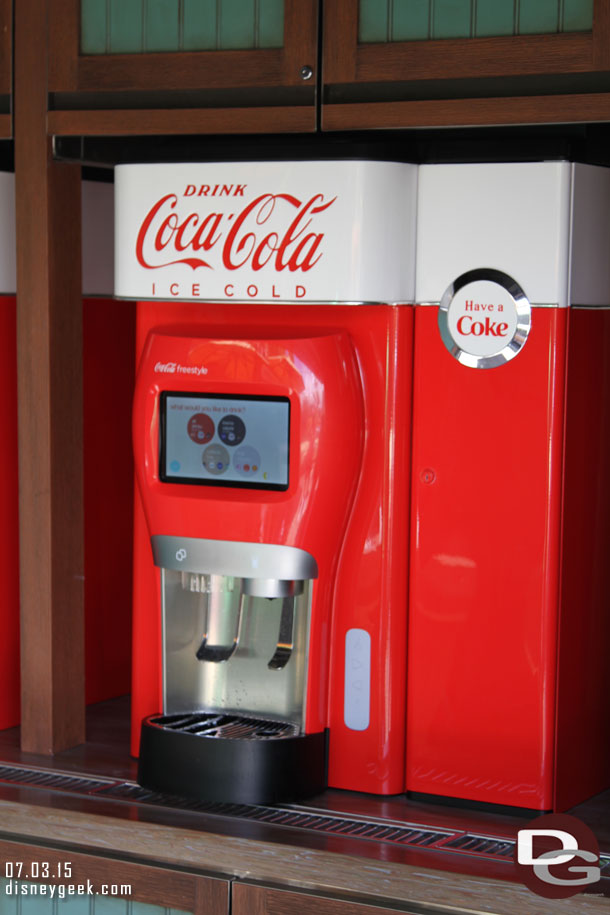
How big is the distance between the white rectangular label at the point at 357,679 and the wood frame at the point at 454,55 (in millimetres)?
883

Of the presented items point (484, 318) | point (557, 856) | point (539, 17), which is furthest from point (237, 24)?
point (557, 856)

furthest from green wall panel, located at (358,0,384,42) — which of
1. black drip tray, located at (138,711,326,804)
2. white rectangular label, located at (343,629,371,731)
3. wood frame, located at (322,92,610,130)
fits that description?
black drip tray, located at (138,711,326,804)

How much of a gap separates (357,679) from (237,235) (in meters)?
0.74

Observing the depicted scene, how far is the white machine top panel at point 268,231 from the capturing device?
2.01 metres

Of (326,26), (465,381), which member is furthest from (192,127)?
(465,381)

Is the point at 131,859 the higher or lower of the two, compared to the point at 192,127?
lower

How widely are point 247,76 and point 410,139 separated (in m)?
0.28

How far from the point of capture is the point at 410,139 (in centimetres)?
210

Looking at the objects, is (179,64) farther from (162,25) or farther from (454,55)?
(454,55)

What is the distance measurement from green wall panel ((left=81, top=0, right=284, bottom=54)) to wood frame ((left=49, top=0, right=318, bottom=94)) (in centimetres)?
1

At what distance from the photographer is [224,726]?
2.14 metres

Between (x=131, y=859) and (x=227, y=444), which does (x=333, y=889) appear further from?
(x=227, y=444)

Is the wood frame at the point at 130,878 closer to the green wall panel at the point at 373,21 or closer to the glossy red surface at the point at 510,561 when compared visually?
the glossy red surface at the point at 510,561

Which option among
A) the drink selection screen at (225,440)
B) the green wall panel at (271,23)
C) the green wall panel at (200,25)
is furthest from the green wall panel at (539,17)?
the drink selection screen at (225,440)
